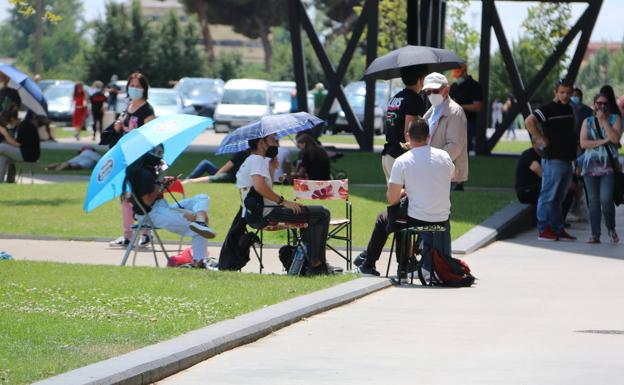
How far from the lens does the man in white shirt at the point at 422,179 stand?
45.7ft

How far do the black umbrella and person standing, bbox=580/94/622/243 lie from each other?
2244mm

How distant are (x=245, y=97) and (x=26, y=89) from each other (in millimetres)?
31318

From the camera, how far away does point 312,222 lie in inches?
567

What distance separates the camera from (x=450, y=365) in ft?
31.4

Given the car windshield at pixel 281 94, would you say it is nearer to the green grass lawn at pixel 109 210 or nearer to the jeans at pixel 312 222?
the green grass lawn at pixel 109 210

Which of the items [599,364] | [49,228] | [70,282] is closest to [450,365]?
[599,364]

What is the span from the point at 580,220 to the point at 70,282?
10474 millimetres

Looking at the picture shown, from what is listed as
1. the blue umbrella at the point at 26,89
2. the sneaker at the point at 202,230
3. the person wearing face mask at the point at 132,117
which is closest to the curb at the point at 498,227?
the sneaker at the point at 202,230

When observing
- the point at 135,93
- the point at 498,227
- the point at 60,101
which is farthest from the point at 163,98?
the point at 135,93

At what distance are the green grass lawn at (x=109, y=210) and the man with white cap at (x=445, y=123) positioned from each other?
8.46 feet

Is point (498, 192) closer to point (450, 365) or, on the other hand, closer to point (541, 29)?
point (450, 365)

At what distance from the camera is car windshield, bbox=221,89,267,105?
56.2 metres

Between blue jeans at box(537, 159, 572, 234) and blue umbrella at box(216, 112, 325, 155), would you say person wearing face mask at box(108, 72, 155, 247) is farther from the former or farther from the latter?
blue jeans at box(537, 159, 572, 234)

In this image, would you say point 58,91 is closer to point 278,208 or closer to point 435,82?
point 435,82
